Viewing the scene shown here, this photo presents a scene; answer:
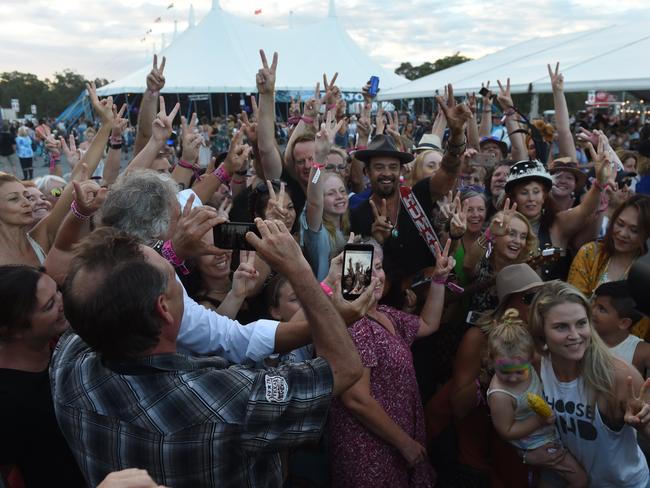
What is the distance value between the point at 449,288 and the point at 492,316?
1.06 feet

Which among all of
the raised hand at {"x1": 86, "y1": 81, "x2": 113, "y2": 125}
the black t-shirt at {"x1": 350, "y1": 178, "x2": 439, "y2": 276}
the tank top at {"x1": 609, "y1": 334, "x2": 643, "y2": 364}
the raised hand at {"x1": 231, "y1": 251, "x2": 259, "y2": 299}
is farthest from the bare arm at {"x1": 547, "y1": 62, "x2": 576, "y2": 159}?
the raised hand at {"x1": 86, "y1": 81, "x2": 113, "y2": 125}

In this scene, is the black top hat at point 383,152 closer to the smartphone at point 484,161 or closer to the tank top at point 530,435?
the smartphone at point 484,161

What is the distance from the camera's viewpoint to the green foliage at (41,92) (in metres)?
70.4

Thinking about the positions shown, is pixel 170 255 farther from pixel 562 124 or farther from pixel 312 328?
pixel 562 124

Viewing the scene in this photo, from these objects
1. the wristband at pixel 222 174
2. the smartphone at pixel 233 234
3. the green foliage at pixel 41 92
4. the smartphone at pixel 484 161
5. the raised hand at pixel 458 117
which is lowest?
the smartphone at pixel 233 234

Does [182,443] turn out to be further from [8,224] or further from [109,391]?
[8,224]

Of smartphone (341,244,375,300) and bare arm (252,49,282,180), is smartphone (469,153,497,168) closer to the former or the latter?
bare arm (252,49,282,180)

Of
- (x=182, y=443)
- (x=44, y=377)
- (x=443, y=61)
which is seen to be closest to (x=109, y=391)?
(x=182, y=443)

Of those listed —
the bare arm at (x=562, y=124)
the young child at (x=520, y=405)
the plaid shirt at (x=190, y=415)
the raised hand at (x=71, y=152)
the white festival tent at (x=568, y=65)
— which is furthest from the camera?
the white festival tent at (x=568, y=65)

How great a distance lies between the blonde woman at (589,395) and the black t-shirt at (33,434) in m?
1.93

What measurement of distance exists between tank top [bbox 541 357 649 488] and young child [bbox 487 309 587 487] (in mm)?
47

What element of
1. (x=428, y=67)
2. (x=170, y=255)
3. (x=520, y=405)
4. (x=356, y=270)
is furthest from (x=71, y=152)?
(x=428, y=67)

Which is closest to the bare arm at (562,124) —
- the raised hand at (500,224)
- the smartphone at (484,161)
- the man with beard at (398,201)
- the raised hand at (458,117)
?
the smartphone at (484,161)

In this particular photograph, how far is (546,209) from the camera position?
152 inches
